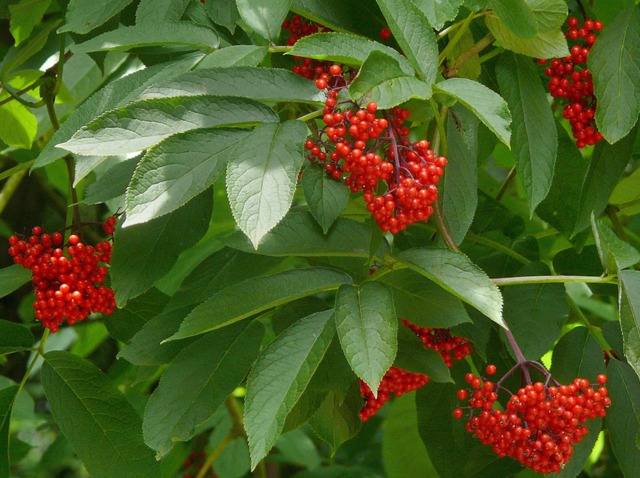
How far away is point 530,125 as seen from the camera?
1136mm

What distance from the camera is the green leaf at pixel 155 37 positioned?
39.4 inches

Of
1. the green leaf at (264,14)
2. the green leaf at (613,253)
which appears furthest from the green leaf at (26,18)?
the green leaf at (613,253)

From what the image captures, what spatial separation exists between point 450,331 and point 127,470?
0.47 meters

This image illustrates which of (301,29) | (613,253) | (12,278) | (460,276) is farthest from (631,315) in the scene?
(12,278)

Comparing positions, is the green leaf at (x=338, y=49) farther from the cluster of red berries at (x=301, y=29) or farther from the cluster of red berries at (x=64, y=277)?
the cluster of red berries at (x=64, y=277)

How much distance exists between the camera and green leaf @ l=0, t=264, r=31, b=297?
1273 mm

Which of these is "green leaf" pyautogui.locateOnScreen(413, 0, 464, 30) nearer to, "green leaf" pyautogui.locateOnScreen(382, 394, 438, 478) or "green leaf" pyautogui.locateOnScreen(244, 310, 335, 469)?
"green leaf" pyautogui.locateOnScreen(244, 310, 335, 469)

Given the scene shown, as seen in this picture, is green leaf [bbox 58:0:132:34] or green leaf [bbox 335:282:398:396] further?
green leaf [bbox 58:0:132:34]

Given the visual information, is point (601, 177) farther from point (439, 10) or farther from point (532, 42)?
point (439, 10)

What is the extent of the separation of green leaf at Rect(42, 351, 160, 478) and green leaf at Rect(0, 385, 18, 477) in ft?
0.31

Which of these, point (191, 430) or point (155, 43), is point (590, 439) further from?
point (155, 43)

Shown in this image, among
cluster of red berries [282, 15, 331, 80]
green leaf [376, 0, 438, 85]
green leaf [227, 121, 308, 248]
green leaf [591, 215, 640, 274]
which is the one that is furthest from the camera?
cluster of red berries [282, 15, 331, 80]

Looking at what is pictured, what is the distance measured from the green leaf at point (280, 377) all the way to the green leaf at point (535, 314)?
327mm

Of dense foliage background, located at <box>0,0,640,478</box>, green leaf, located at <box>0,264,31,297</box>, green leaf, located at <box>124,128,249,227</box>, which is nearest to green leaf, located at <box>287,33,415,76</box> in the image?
dense foliage background, located at <box>0,0,640,478</box>
